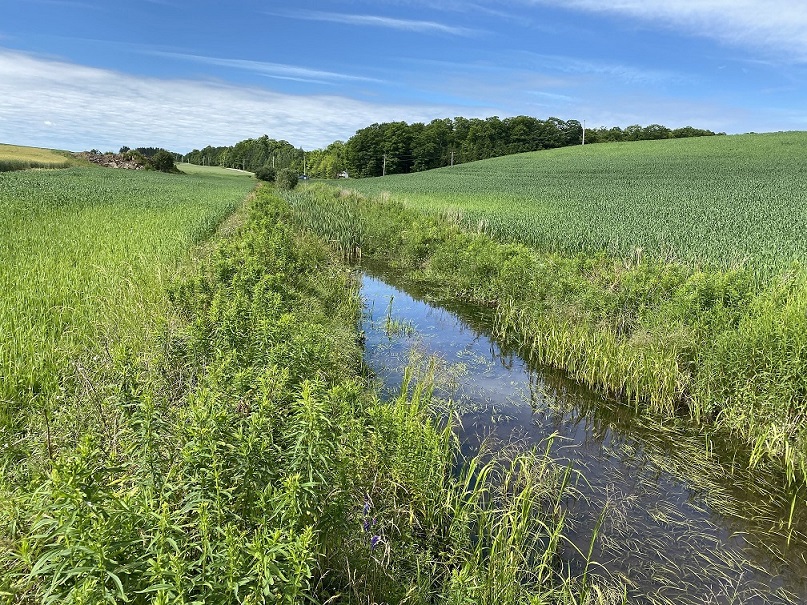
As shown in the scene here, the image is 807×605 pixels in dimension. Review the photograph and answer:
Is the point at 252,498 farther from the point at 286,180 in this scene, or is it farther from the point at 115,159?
the point at 115,159

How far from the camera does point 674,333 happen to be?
269 inches

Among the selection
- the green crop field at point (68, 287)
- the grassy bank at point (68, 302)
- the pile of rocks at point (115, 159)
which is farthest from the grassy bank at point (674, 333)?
the pile of rocks at point (115, 159)

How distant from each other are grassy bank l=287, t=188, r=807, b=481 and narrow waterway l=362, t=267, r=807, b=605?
1.31 ft

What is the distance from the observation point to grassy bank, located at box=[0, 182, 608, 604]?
202 cm

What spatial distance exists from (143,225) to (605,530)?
13045mm

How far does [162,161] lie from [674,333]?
83320 millimetres

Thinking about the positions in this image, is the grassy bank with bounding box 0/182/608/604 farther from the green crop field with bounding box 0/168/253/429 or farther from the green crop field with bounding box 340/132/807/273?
the green crop field with bounding box 340/132/807/273

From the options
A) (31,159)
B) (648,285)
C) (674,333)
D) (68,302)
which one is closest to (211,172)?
(31,159)

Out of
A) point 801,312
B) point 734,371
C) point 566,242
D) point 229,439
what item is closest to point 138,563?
point 229,439

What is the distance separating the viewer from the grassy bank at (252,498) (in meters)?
2.02

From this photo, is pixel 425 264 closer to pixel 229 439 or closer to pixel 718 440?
pixel 718 440

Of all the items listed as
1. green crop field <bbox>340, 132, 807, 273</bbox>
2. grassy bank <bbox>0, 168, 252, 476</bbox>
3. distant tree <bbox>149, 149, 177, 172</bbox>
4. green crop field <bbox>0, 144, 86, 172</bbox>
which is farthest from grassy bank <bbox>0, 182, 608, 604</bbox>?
distant tree <bbox>149, 149, 177, 172</bbox>

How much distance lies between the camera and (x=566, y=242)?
1306 cm

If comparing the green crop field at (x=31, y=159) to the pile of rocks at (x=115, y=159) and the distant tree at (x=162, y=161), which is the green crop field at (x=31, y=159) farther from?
the distant tree at (x=162, y=161)
